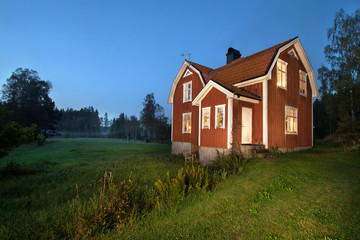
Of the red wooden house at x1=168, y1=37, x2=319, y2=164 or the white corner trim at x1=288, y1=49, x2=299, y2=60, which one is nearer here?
the red wooden house at x1=168, y1=37, x2=319, y2=164

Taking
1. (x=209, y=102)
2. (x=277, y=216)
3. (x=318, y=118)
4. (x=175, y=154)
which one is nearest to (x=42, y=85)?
(x=175, y=154)

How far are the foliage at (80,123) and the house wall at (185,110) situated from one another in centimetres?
7374

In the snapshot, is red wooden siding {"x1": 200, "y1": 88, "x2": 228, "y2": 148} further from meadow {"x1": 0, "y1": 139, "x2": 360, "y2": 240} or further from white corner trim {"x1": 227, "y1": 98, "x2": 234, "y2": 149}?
meadow {"x1": 0, "y1": 139, "x2": 360, "y2": 240}

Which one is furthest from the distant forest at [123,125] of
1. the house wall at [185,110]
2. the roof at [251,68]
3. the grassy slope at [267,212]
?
the grassy slope at [267,212]

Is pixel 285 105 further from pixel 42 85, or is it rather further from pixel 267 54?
pixel 42 85

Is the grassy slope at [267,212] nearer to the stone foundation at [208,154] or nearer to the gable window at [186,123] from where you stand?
the stone foundation at [208,154]

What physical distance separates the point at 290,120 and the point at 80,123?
308 feet

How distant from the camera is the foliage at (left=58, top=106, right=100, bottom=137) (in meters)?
81.4

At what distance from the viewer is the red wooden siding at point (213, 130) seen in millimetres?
9886

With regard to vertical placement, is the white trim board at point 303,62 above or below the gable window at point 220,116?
above

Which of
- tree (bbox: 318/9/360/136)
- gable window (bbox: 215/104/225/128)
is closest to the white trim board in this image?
gable window (bbox: 215/104/225/128)

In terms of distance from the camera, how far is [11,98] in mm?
28672

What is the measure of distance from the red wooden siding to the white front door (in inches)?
47.8

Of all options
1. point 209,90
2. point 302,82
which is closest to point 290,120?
point 302,82
